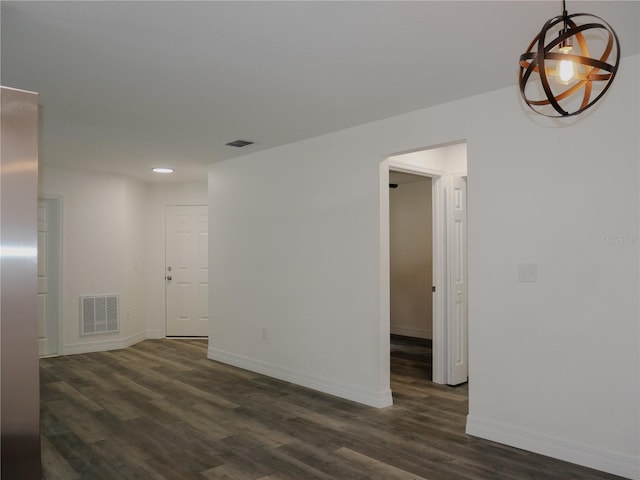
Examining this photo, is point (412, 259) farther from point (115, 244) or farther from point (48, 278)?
point (48, 278)

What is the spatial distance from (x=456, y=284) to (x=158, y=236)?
486 centimetres

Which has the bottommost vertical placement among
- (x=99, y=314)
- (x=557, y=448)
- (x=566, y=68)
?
(x=557, y=448)

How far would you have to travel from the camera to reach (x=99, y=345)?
21.4 ft

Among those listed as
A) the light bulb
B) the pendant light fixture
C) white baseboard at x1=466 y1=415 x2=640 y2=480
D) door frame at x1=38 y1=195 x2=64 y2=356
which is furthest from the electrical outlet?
door frame at x1=38 y1=195 x2=64 y2=356

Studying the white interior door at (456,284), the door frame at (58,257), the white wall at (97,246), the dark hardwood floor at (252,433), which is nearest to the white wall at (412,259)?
the dark hardwood floor at (252,433)

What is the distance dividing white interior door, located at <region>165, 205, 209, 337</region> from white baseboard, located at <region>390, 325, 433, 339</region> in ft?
9.98

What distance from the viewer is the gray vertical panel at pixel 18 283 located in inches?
81.7

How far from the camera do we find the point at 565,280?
2.98 m

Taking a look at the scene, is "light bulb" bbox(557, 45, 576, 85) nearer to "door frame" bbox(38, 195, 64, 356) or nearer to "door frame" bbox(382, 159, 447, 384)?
"door frame" bbox(382, 159, 447, 384)

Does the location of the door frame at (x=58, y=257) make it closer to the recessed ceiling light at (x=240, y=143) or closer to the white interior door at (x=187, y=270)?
the white interior door at (x=187, y=270)

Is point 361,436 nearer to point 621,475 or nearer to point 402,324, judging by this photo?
point 621,475

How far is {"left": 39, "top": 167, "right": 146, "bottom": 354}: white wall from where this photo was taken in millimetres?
6298

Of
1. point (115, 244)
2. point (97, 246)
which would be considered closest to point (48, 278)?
point (97, 246)

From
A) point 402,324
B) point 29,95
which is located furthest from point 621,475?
point 402,324
